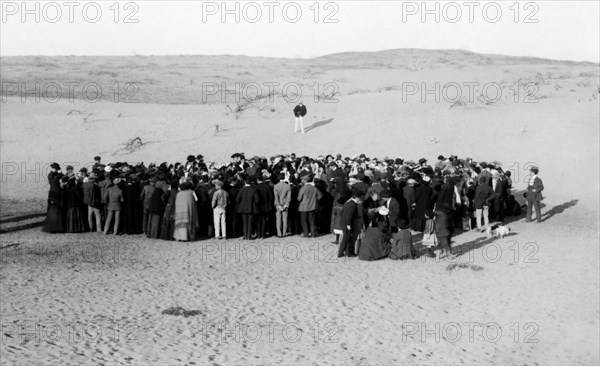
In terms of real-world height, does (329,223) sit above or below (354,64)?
below

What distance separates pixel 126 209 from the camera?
19.3 meters

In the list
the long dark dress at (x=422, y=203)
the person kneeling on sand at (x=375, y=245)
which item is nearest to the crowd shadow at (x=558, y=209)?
the long dark dress at (x=422, y=203)

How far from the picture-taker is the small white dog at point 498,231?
1888cm

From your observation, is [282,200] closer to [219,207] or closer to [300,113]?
[219,207]

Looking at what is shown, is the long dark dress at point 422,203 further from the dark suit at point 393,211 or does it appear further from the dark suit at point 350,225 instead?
the dark suit at point 350,225

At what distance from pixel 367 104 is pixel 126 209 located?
836 inches

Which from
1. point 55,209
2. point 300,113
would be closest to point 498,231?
point 55,209

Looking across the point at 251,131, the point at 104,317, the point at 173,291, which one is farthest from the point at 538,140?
the point at 104,317

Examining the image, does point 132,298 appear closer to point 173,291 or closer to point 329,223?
point 173,291

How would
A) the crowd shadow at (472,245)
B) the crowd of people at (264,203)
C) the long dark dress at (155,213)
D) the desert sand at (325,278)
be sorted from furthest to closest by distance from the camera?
the long dark dress at (155,213) < the crowd of people at (264,203) < the crowd shadow at (472,245) < the desert sand at (325,278)

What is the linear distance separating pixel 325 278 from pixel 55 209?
792 centimetres

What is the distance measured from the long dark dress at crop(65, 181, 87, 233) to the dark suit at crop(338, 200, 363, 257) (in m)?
Result: 7.03

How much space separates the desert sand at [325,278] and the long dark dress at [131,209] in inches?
18.4

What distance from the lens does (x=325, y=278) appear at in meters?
A: 15.2
